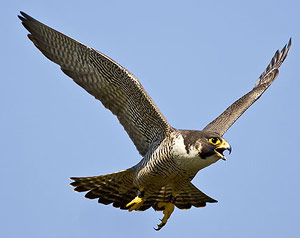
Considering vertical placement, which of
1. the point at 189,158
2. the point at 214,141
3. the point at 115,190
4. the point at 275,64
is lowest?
the point at 115,190

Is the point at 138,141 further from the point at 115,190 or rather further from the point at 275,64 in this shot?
the point at 275,64

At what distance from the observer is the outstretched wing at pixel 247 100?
13.4 m

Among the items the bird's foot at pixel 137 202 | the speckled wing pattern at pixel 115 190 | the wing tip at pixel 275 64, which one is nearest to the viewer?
the bird's foot at pixel 137 202

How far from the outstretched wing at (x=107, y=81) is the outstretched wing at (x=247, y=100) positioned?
1561 millimetres

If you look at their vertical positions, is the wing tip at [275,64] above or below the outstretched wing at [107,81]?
above

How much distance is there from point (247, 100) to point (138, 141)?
2811 millimetres

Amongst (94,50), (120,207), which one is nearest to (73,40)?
(94,50)

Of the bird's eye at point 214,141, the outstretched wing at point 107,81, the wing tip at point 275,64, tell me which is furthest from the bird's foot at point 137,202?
the wing tip at point 275,64

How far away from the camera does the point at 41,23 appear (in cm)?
1188

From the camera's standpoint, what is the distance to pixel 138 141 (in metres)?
12.5

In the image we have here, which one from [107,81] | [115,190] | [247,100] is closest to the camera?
[107,81]

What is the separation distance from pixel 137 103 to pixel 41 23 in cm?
214

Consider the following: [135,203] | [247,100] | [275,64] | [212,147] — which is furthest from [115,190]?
[275,64]

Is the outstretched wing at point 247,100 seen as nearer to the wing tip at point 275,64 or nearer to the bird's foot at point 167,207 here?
the wing tip at point 275,64
